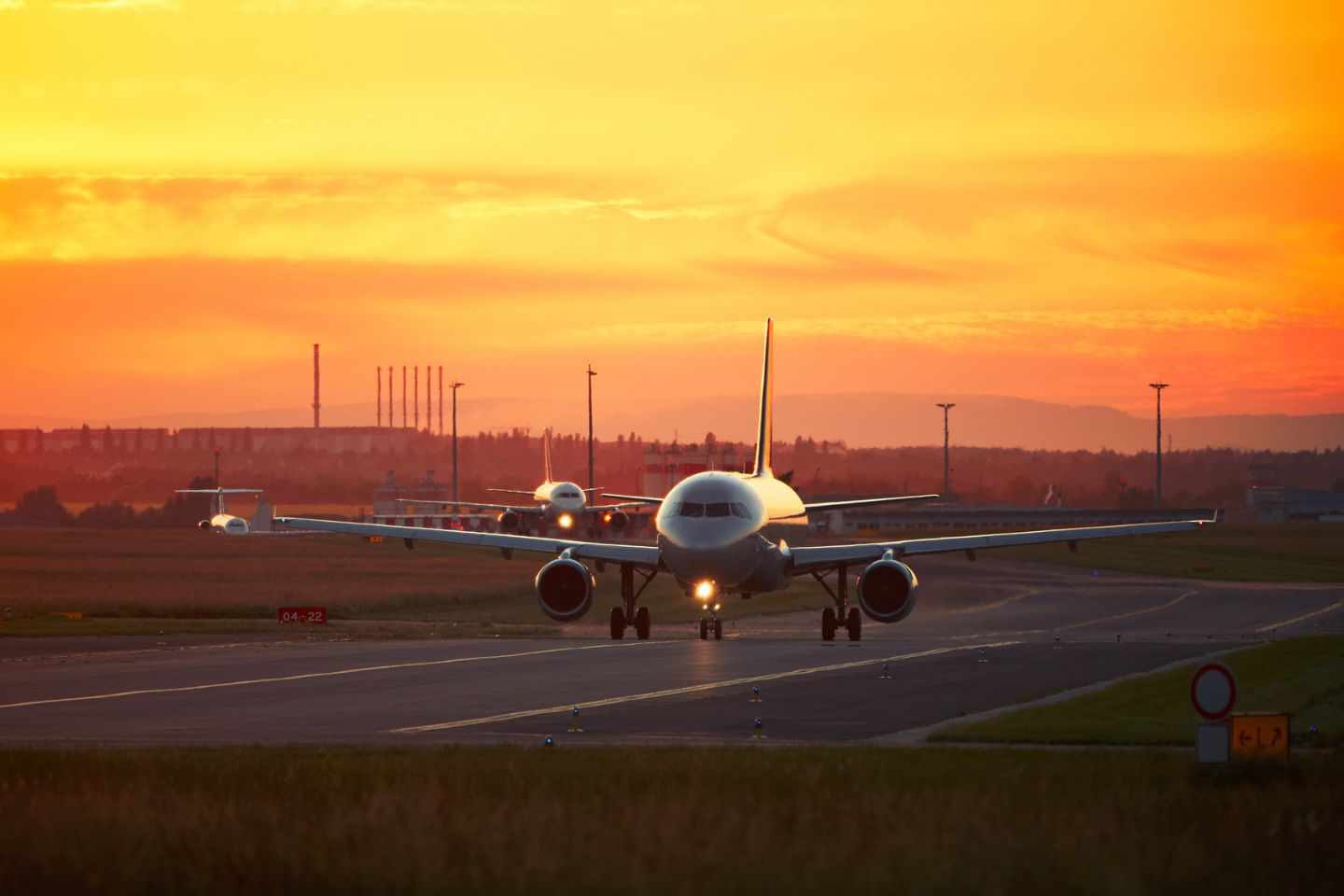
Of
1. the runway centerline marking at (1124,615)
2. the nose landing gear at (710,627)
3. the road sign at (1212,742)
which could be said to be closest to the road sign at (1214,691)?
the road sign at (1212,742)

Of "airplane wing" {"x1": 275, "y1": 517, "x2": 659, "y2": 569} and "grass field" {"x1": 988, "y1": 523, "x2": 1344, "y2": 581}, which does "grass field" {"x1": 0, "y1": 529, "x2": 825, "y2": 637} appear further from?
"grass field" {"x1": 988, "y1": 523, "x2": 1344, "y2": 581}

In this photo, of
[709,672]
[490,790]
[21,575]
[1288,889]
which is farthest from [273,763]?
[21,575]

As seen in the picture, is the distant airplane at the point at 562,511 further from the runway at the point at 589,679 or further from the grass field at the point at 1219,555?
the runway at the point at 589,679

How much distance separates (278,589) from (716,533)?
54527mm

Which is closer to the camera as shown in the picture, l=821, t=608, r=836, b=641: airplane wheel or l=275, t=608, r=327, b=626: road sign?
l=821, t=608, r=836, b=641: airplane wheel

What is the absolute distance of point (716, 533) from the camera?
1826 inches

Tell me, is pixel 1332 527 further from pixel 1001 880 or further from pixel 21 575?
pixel 1001 880

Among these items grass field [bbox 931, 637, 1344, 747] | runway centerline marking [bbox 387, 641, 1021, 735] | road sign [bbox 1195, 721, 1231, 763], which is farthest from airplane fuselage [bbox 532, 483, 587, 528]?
road sign [bbox 1195, 721, 1231, 763]

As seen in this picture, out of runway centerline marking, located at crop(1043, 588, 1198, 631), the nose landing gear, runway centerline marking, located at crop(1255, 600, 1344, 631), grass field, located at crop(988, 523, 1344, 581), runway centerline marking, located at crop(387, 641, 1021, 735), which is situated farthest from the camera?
grass field, located at crop(988, 523, 1344, 581)

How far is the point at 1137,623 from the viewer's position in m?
69.1

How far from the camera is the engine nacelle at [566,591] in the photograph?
49156 mm

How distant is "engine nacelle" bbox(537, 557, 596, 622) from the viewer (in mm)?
49156

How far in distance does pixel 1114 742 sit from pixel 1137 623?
42327 millimetres

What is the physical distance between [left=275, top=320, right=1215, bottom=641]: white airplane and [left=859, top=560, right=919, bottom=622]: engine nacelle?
0.03 m
